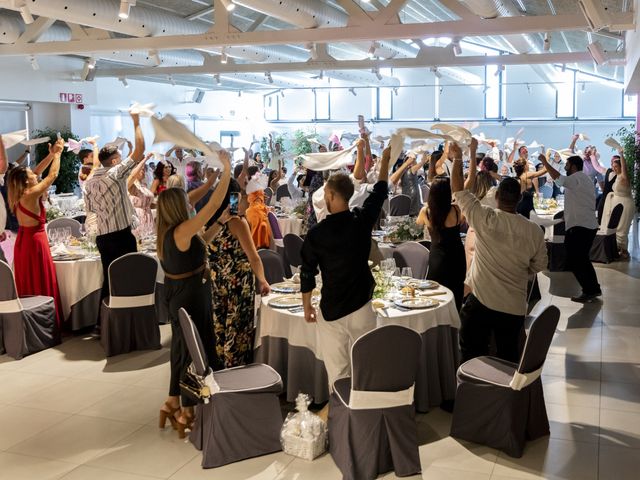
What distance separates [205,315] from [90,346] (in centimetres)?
254

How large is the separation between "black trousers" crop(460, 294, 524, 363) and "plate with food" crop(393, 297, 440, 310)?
238mm

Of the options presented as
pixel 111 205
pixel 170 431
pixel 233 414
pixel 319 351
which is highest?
pixel 111 205

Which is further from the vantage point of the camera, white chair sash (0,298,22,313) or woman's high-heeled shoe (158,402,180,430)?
white chair sash (0,298,22,313)

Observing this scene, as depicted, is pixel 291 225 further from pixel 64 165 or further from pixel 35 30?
pixel 64 165

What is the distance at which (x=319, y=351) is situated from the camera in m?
4.69

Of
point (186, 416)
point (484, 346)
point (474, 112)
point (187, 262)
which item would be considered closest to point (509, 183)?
point (484, 346)

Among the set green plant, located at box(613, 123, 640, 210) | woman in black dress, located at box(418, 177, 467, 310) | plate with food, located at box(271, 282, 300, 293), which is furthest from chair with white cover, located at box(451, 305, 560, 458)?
green plant, located at box(613, 123, 640, 210)

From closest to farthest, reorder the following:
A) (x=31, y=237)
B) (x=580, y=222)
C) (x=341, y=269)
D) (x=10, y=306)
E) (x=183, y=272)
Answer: (x=341, y=269) → (x=183, y=272) → (x=10, y=306) → (x=31, y=237) → (x=580, y=222)

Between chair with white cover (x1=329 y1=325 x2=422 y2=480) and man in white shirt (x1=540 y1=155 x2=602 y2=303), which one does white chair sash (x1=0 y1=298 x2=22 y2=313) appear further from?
man in white shirt (x1=540 y1=155 x2=602 y2=303)

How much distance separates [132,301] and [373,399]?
3.22 m

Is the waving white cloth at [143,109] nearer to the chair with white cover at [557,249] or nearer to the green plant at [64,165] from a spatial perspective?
the chair with white cover at [557,249]

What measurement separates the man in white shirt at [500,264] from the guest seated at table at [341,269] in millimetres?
837

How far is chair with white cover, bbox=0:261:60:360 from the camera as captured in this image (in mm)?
6250

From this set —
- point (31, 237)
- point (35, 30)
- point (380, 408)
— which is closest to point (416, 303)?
point (380, 408)
